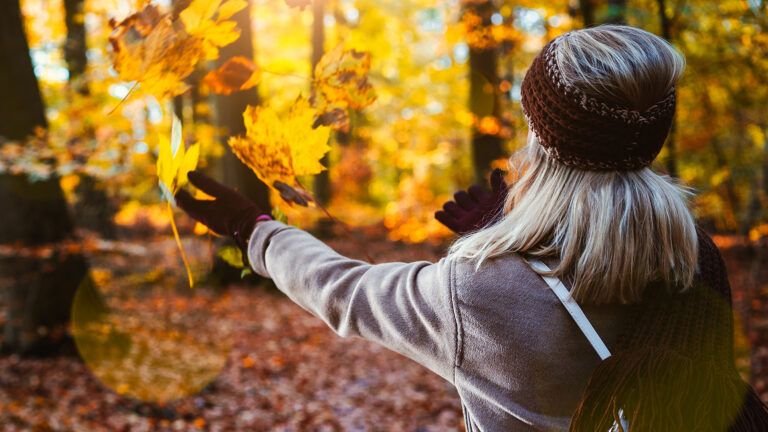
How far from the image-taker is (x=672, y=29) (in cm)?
475

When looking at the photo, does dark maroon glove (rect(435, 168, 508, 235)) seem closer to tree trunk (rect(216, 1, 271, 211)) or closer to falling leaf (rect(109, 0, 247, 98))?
falling leaf (rect(109, 0, 247, 98))

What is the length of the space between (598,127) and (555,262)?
269mm

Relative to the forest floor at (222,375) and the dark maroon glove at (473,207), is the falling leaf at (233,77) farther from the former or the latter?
the forest floor at (222,375)

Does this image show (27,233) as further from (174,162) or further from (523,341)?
(523,341)

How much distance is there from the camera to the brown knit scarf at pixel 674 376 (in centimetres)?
109

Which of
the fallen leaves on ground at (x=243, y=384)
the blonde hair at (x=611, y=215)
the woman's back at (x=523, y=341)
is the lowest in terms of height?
the fallen leaves on ground at (x=243, y=384)

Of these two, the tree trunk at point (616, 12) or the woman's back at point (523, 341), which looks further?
the tree trunk at point (616, 12)

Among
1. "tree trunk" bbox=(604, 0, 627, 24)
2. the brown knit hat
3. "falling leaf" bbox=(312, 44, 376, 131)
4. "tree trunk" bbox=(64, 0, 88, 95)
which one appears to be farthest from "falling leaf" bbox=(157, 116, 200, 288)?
"tree trunk" bbox=(64, 0, 88, 95)

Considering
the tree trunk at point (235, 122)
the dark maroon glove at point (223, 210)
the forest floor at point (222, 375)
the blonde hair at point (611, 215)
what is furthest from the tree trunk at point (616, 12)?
the tree trunk at point (235, 122)

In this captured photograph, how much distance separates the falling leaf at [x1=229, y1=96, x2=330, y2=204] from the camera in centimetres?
165

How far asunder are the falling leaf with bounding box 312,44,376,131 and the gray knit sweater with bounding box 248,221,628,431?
0.61 meters

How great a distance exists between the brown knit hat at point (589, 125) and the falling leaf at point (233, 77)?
1.05 metres

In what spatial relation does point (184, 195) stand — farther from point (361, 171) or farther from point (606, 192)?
point (361, 171)

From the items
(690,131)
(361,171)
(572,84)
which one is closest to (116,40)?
(572,84)
